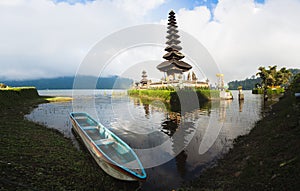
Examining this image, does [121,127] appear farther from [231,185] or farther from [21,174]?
[231,185]

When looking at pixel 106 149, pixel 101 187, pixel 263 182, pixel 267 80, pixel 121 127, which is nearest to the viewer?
pixel 263 182

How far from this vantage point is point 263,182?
4.68 metres

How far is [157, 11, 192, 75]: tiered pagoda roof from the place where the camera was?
44.1 m

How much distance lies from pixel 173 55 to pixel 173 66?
12.6ft

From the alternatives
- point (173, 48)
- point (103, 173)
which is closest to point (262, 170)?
point (103, 173)

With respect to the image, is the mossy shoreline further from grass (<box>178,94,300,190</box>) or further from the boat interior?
the boat interior

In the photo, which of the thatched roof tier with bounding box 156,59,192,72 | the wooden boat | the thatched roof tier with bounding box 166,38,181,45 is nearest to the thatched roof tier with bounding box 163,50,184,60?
the thatched roof tier with bounding box 156,59,192,72

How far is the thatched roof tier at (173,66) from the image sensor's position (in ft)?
143

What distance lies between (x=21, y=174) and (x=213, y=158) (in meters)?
8.49

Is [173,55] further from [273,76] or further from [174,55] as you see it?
[273,76]

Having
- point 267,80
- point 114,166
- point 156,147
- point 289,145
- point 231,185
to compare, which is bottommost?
point 156,147

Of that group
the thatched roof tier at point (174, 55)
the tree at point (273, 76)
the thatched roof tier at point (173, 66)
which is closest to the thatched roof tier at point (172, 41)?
the thatched roof tier at point (174, 55)

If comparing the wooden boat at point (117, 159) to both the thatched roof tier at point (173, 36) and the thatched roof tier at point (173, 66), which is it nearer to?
the thatched roof tier at point (173, 66)

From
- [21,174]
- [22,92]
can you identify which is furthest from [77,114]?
[22,92]
